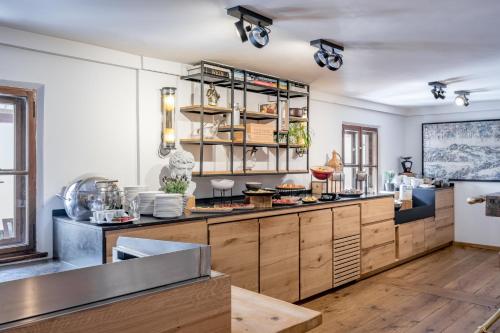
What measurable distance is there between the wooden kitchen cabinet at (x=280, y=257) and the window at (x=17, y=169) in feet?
6.02

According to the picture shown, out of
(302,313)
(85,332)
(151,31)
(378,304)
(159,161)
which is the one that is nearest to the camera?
(85,332)

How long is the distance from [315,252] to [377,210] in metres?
1.31

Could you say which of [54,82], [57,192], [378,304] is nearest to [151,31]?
[54,82]

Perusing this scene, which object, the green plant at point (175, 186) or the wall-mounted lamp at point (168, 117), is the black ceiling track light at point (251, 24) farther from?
the green plant at point (175, 186)

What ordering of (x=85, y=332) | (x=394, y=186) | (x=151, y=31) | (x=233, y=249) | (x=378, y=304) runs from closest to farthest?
(x=85, y=332)
(x=151, y=31)
(x=233, y=249)
(x=378, y=304)
(x=394, y=186)

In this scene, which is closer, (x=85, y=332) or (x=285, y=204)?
(x=85, y=332)

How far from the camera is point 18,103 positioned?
3150 mm

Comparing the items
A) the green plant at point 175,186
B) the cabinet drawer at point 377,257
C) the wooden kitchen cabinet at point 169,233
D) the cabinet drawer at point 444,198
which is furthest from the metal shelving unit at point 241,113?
the cabinet drawer at point 444,198

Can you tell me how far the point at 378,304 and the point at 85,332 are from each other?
3637 millimetres

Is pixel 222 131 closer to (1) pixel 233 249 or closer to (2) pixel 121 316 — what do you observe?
(1) pixel 233 249

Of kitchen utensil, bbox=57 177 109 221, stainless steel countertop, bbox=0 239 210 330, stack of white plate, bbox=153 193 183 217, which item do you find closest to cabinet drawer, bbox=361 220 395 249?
stack of white plate, bbox=153 193 183 217

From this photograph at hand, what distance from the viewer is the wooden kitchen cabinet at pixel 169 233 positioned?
268 cm

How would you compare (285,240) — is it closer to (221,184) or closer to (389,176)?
(221,184)

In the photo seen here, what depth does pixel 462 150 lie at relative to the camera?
23.2 feet
